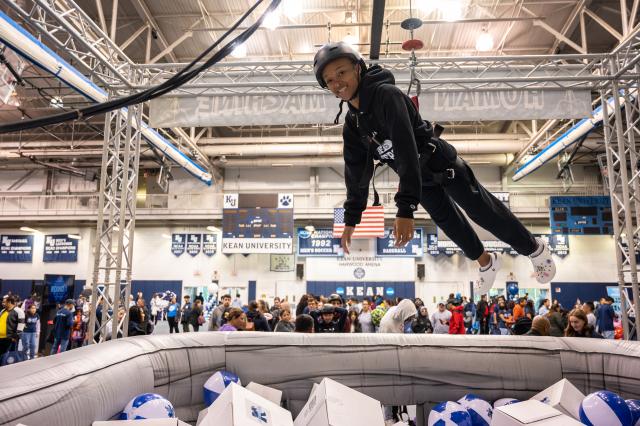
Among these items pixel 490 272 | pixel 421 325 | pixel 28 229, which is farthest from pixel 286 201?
pixel 490 272

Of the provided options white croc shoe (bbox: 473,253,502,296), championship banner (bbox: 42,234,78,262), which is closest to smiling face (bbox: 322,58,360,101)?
white croc shoe (bbox: 473,253,502,296)

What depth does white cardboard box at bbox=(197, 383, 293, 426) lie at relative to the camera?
4.64 feet

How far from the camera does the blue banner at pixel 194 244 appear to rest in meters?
17.8

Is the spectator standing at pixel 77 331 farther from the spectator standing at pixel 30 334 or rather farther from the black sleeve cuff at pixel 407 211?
the black sleeve cuff at pixel 407 211

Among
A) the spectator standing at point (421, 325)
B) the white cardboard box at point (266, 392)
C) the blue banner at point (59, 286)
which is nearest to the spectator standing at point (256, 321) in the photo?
the spectator standing at point (421, 325)

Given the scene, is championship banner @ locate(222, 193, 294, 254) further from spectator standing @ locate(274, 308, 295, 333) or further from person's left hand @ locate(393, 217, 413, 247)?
person's left hand @ locate(393, 217, 413, 247)

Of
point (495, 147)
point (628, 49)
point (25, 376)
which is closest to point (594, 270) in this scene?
point (495, 147)

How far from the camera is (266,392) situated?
8.90 feet

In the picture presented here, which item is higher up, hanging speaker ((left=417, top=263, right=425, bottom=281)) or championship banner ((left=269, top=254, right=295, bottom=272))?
championship banner ((left=269, top=254, right=295, bottom=272))

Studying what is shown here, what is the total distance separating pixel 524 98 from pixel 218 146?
12.6 meters

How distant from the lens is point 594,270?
16438 mm

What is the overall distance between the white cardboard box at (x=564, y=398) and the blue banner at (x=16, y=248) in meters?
20.4

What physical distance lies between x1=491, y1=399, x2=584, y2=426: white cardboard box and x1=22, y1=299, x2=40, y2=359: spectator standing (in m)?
8.89

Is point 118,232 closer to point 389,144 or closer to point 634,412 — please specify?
point 389,144
